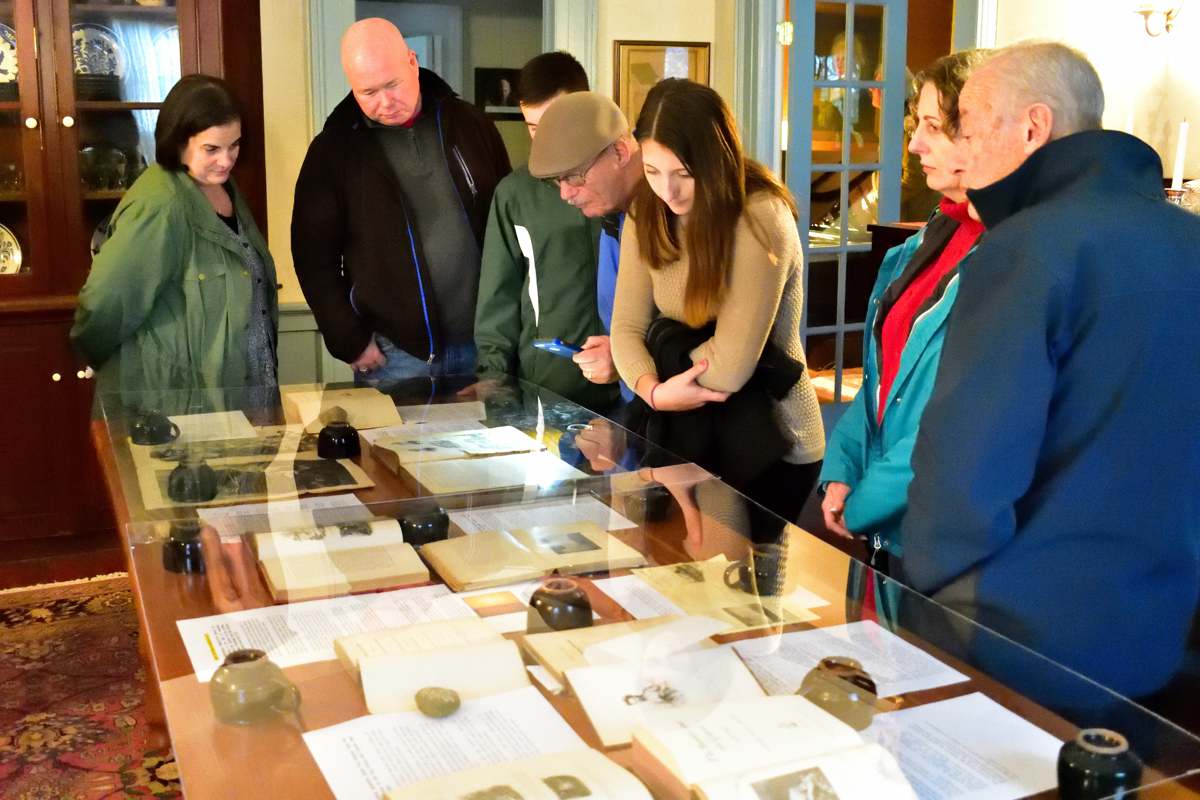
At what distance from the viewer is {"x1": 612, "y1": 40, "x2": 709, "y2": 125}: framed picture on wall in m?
5.07

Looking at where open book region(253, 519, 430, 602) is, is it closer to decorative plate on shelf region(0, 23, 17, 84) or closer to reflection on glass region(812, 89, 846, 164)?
decorative plate on shelf region(0, 23, 17, 84)

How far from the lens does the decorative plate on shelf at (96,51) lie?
423cm

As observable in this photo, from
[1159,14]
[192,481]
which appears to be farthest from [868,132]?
[192,481]

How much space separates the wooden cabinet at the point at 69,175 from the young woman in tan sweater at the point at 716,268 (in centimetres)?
217

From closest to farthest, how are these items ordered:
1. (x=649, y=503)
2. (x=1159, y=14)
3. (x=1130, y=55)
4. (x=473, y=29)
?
(x=649, y=503)
(x=1159, y=14)
(x=1130, y=55)
(x=473, y=29)

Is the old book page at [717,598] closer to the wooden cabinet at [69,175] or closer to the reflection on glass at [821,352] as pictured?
the wooden cabinet at [69,175]

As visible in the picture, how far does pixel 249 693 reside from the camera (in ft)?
4.56

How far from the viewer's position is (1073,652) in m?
1.69

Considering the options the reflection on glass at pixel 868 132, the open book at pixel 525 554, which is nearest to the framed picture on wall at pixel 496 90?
the reflection on glass at pixel 868 132

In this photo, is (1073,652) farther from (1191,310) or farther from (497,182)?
(497,182)

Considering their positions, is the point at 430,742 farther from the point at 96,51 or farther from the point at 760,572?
the point at 96,51

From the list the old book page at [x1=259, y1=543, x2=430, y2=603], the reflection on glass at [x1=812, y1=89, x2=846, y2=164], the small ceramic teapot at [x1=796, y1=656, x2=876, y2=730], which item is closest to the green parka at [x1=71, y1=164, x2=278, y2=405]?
the old book page at [x1=259, y1=543, x2=430, y2=603]

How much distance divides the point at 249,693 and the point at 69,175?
3364mm

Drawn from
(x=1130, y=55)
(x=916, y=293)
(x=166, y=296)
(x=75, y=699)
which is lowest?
(x=75, y=699)
